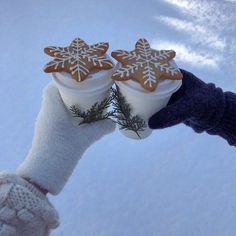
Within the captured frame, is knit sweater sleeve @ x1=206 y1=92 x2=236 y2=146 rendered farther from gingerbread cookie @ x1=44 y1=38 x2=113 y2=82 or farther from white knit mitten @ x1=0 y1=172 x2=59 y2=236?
white knit mitten @ x1=0 y1=172 x2=59 y2=236

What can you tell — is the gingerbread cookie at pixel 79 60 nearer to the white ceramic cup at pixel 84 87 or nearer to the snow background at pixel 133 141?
the white ceramic cup at pixel 84 87

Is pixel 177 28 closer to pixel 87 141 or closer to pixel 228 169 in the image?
pixel 228 169

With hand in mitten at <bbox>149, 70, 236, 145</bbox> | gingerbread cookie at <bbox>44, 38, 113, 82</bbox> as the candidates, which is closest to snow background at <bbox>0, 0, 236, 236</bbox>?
hand in mitten at <bbox>149, 70, 236, 145</bbox>

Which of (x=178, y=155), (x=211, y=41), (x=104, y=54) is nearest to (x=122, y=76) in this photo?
(x=104, y=54)

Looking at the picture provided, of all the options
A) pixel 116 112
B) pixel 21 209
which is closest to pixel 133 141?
pixel 116 112

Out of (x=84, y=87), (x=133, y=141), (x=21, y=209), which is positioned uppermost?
(x=84, y=87)

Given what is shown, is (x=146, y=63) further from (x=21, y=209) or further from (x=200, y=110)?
(x=21, y=209)
